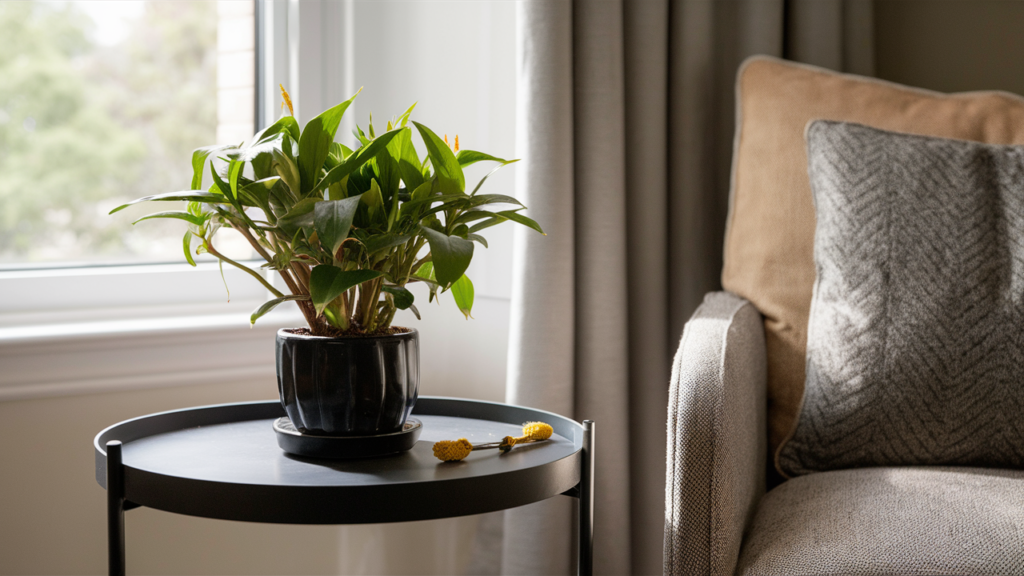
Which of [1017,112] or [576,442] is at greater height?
[1017,112]

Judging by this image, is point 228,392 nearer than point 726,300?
No

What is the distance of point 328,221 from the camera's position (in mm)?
645

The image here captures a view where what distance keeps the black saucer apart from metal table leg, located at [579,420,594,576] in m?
0.18

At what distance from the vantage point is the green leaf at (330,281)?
658mm

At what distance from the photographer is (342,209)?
651mm

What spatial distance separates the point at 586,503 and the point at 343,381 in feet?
0.88

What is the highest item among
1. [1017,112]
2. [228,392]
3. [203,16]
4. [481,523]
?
[203,16]

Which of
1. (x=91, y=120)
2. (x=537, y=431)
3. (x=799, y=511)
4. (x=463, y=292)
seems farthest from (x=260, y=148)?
(x=91, y=120)

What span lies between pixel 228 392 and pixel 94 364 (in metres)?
0.20

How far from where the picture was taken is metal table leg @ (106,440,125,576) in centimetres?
68

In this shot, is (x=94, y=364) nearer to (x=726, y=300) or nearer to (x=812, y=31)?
(x=726, y=300)

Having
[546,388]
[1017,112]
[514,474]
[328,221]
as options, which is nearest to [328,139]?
[328,221]


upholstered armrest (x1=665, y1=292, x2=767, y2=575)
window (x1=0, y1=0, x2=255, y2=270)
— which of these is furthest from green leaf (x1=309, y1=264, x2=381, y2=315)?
window (x1=0, y1=0, x2=255, y2=270)

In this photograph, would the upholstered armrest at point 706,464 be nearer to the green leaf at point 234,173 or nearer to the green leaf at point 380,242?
the green leaf at point 380,242
